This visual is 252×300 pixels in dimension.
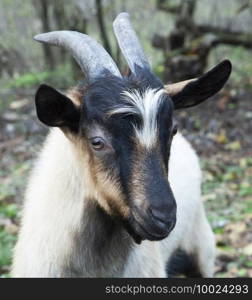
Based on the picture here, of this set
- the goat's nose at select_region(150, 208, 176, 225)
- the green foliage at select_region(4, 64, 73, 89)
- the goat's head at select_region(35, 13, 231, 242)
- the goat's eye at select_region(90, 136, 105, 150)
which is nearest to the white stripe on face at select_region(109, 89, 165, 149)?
the goat's head at select_region(35, 13, 231, 242)

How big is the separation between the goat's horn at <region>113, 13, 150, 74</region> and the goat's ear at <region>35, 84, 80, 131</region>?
48 cm

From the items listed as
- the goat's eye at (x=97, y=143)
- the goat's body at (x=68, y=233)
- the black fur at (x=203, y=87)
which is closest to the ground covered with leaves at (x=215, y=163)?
the goat's body at (x=68, y=233)

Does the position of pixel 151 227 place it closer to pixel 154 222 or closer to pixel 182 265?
pixel 154 222

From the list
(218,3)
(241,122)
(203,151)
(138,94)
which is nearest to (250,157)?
(203,151)

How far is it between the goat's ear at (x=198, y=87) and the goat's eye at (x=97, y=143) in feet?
1.99

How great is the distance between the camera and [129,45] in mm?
3797

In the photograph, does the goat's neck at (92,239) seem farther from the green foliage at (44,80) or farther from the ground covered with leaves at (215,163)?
the green foliage at (44,80)

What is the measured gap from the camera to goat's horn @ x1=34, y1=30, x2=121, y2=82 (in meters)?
3.44

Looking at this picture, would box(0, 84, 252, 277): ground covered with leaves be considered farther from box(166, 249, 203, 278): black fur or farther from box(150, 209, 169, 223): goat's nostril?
box(150, 209, 169, 223): goat's nostril

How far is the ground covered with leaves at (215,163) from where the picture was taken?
6.04m

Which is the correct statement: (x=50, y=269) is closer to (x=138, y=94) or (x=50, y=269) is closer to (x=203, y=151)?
(x=138, y=94)

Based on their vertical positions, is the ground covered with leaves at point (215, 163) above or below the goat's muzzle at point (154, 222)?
below

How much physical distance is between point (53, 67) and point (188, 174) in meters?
8.18

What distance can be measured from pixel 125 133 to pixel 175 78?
794cm
